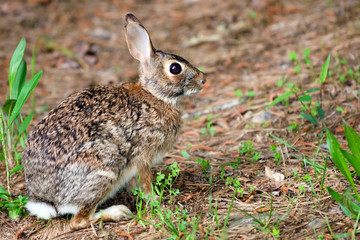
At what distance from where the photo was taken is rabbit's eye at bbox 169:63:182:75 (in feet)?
13.8

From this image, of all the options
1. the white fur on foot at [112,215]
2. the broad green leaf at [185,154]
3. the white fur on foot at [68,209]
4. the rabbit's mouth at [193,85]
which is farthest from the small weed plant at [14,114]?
the broad green leaf at [185,154]

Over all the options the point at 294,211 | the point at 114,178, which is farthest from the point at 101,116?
the point at 294,211

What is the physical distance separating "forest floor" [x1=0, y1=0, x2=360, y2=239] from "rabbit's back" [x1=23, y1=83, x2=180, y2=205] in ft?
1.39

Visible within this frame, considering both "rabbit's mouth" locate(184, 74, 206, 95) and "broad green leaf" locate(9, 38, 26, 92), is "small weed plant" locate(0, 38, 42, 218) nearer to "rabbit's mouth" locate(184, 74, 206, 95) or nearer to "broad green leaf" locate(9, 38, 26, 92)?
"broad green leaf" locate(9, 38, 26, 92)

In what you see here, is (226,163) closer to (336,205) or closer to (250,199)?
(250,199)

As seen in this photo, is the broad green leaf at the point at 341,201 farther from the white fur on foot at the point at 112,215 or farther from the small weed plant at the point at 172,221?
the white fur on foot at the point at 112,215

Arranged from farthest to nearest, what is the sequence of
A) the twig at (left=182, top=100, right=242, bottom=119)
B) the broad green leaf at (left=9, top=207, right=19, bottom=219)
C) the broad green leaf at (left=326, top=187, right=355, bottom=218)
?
the twig at (left=182, top=100, right=242, bottom=119) → the broad green leaf at (left=9, top=207, right=19, bottom=219) → the broad green leaf at (left=326, top=187, right=355, bottom=218)

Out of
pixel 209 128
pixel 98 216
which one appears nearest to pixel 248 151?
pixel 209 128

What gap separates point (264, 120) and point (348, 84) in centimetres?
117

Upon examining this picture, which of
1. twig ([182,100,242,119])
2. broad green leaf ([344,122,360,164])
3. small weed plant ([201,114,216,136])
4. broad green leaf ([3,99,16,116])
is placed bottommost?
small weed plant ([201,114,216,136])

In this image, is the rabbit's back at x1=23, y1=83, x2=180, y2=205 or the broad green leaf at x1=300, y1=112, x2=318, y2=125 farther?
the broad green leaf at x1=300, y1=112, x2=318, y2=125

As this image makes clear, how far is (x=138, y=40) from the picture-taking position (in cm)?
420

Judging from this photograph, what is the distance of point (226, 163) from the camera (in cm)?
443

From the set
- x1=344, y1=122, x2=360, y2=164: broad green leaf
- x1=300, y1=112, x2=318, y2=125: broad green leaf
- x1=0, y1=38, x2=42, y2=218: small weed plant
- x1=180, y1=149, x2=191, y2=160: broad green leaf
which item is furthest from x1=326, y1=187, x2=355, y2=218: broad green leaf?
x1=0, y1=38, x2=42, y2=218: small weed plant
